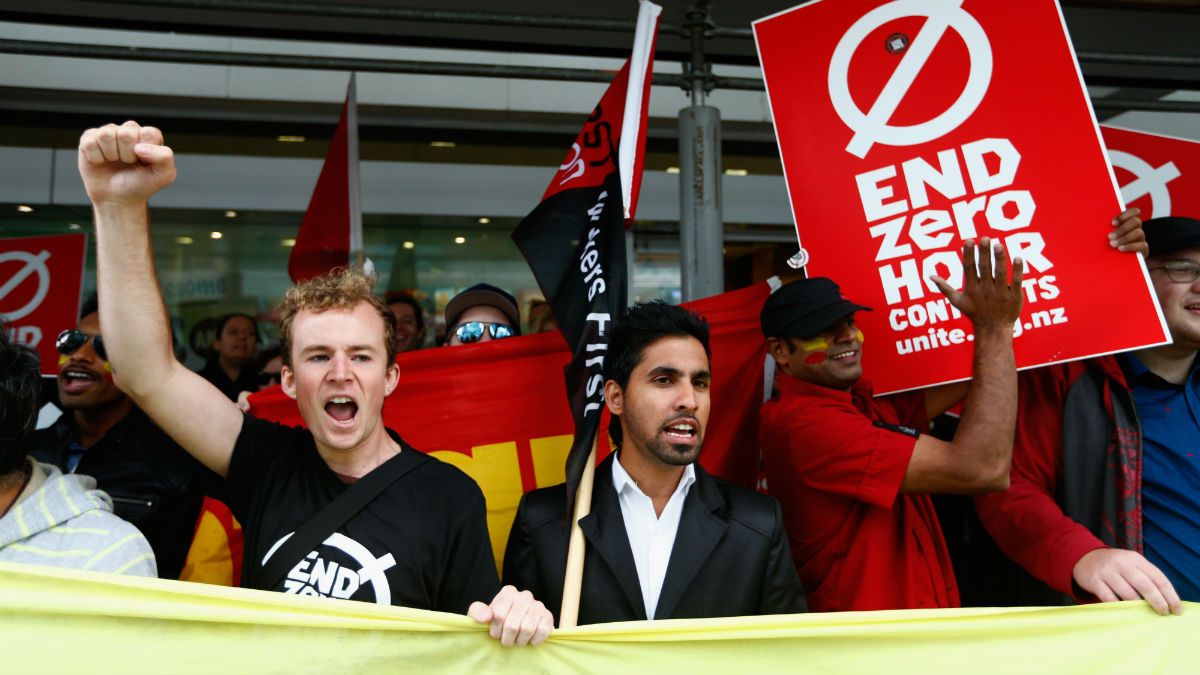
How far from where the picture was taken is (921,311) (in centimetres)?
271

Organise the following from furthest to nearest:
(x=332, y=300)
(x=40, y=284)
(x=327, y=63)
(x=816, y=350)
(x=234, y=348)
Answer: (x=234, y=348) < (x=40, y=284) < (x=327, y=63) < (x=816, y=350) < (x=332, y=300)

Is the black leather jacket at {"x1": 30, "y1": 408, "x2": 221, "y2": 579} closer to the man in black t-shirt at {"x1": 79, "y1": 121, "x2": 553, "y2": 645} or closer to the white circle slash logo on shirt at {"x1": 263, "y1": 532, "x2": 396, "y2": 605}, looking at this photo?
the man in black t-shirt at {"x1": 79, "y1": 121, "x2": 553, "y2": 645}

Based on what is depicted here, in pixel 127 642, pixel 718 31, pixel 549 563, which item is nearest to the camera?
pixel 127 642

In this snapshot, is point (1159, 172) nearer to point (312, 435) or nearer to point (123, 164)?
point (312, 435)

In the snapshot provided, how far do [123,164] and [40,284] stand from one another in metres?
3.14

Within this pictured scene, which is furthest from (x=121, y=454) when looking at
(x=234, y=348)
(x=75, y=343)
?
(x=234, y=348)

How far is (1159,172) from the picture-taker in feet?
12.4

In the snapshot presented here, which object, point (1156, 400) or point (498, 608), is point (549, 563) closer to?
point (498, 608)

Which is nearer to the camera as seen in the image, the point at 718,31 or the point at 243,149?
the point at 718,31

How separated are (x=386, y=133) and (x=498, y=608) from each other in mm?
5070

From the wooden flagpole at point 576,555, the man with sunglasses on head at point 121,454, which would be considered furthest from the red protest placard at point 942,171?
the man with sunglasses on head at point 121,454

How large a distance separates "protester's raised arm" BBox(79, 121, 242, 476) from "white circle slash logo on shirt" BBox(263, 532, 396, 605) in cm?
38

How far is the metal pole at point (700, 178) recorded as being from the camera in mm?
3354

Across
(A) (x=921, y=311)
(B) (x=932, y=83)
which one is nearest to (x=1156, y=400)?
(A) (x=921, y=311)
